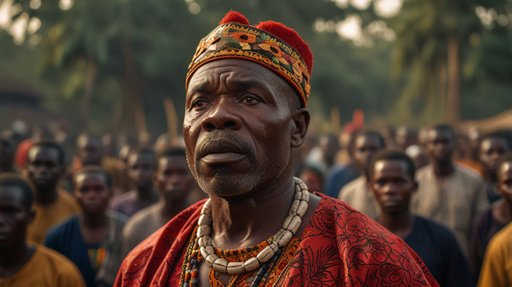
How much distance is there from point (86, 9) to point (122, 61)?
2.73m

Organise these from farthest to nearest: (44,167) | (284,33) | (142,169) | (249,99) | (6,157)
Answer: (6,157) < (142,169) < (44,167) < (284,33) < (249,99)

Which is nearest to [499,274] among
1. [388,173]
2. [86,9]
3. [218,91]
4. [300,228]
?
[388,173]

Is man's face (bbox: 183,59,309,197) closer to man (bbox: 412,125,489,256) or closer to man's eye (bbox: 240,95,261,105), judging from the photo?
man's eye (bbox: 240,95,261,105)

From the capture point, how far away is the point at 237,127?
214 cm

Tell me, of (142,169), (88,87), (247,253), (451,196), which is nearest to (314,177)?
(451,196)

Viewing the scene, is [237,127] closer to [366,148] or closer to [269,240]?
[269,240]

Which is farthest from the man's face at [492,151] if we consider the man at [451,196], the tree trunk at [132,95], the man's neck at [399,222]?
the tree trunk at [132,95]

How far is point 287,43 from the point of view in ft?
7.88

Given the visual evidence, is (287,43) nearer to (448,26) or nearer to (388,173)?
(388,173)

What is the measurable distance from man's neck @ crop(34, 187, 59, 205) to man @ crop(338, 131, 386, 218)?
2875 millimetres

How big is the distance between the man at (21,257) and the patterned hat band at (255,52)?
2.10m

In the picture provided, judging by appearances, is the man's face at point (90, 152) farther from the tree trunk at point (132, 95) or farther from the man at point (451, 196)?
the tree trunk at point (132, 95)

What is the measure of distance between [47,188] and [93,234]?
102 cm

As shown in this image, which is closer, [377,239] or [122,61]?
[377,239]
